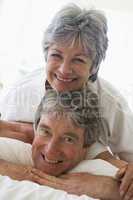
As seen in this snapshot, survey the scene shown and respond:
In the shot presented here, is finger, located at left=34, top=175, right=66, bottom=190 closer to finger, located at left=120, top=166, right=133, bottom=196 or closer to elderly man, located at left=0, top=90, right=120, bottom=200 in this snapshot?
elderly man, located at left=0, top=90, right=120, bottom=200

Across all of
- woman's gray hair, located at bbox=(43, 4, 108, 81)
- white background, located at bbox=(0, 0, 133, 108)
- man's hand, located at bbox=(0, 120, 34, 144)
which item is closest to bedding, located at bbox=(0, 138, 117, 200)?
man's hand, located at bbox=(0, 120, 34, 144)

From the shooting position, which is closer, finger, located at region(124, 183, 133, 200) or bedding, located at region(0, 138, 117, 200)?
bedding, located at region(0, 138, 117, 200)

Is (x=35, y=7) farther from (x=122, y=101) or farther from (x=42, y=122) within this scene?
(x=42, y=122)

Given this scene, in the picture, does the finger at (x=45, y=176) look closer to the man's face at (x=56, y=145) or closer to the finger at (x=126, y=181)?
the man's face at (x=56, y=145)

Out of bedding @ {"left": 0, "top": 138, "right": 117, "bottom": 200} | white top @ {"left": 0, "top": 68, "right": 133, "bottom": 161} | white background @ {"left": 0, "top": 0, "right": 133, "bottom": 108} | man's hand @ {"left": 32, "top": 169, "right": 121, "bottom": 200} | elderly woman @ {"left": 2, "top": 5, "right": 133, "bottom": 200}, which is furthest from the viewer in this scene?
white background @ {"left": 0, "top": 0, "right": 133, "bottom": 108}

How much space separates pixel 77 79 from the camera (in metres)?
1.15

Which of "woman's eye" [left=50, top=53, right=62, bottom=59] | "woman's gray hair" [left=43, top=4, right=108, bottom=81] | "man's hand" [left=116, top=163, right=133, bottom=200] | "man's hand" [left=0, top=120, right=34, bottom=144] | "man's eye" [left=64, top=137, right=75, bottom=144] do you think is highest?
"woman's gray hair" [left=43, top=4, right=108, bottom=81]

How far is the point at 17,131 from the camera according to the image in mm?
1231

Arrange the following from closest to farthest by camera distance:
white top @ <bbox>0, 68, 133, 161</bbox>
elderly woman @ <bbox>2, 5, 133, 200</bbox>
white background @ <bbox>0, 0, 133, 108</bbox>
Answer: elderly woman @ <bbox>2, 5, 133, 200</bbox>, white top @ <bbox>0, 68, 133, 161</bbox>, white background @ <bbox>0, 0, 133, 108</bbox>

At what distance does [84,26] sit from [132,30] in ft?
6.26

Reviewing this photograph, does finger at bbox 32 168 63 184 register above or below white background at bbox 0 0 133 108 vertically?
above

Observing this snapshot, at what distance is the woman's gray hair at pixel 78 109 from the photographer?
3.25 ft

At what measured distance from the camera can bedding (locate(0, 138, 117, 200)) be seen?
77 centimetres

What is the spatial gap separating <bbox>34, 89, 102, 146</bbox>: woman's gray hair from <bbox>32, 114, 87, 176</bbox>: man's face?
0.7 inches
